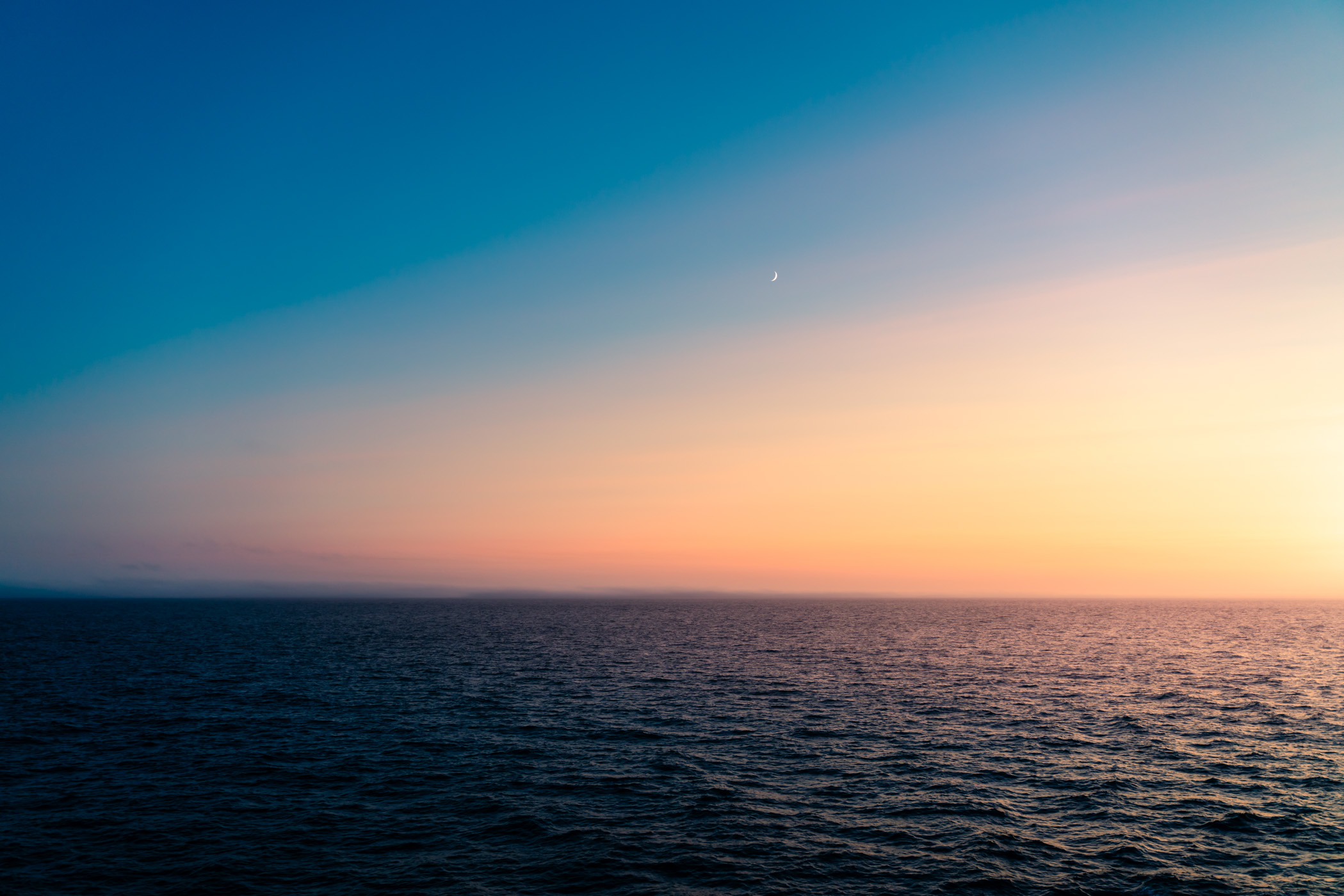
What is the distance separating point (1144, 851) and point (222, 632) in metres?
169

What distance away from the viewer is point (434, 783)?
37.5 meters

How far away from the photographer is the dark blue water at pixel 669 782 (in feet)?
88.6

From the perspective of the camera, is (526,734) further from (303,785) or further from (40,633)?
(40,633)

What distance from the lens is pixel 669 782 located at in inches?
1487

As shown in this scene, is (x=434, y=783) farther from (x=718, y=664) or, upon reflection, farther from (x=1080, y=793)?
(x=718, y=664)

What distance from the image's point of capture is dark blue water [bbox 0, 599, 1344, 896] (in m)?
27.0

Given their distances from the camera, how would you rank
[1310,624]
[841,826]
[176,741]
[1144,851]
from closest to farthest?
[1144,851]
[841,826]
[176,741]
[1310,624]

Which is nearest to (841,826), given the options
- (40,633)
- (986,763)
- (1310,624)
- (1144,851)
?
(1144,851)

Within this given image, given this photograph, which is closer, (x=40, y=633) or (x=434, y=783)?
(x=434, y=783)

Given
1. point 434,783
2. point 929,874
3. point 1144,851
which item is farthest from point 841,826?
point 434,783

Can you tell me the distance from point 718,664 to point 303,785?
196ft

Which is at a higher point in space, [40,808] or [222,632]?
[40,808]

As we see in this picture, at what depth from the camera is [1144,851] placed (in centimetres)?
2884

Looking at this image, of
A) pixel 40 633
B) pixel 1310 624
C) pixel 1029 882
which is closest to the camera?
pixel 1029 882
